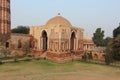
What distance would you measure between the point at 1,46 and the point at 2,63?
6.27 metres

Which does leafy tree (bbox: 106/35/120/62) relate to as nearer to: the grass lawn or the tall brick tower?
the grass lawn

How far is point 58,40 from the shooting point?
27703 millimetres

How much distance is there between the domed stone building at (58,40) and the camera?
27.7 m

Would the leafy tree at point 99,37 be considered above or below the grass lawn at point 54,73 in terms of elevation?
above

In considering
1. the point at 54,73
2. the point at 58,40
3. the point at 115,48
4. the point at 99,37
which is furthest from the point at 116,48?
the point at 99,37

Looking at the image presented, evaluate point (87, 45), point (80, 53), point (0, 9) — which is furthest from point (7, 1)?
point (87, 45)

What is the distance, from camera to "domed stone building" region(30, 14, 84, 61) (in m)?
27.7

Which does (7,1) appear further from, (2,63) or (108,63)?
(108,63)

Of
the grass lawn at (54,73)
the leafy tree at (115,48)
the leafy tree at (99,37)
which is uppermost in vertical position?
the leafy tree at (99,37)

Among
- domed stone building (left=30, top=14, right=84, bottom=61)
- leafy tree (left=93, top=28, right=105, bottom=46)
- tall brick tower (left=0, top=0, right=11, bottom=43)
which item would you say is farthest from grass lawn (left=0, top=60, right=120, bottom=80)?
leafy tree (left=93, top=28, right=105, bottom=46)

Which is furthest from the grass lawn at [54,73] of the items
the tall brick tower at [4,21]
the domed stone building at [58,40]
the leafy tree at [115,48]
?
the tall brick tower at [4,21]

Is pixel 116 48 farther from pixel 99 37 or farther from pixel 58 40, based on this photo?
pixel 99 37

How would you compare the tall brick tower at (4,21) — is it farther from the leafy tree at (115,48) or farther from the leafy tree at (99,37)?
the leafy tree at (99,37)

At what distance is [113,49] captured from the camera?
96.8 ft
